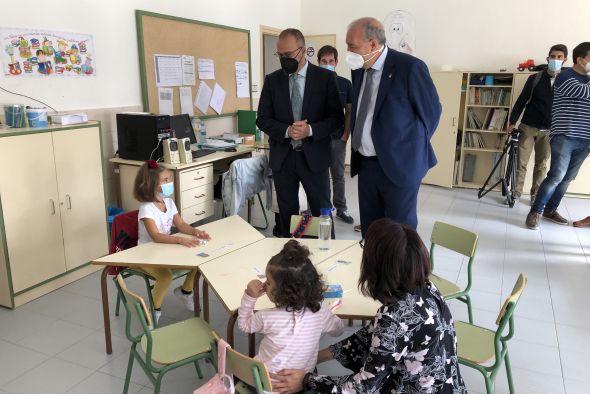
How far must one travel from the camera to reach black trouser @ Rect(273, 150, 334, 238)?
3.34 meters

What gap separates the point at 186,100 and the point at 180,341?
3.42m

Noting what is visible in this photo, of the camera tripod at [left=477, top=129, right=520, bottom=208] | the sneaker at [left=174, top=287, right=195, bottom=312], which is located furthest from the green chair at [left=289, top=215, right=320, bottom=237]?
the camera tripod at [left=477, top=129, right=520, bottom=208]

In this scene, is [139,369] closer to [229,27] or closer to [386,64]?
[386,64]

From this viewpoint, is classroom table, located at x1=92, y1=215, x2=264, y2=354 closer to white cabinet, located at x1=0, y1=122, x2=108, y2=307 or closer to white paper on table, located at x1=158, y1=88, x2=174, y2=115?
white cabinet, located at x1=0, y1=122, x2=108, y2=307

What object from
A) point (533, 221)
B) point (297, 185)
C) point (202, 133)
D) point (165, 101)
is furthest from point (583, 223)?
point (165, 101)

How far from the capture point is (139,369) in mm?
2387

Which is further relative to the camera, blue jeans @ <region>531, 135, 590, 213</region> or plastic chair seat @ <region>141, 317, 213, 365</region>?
blue jeans @ <region>531, 135, 590, 213</region>

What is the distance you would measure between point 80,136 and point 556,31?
5682 mm

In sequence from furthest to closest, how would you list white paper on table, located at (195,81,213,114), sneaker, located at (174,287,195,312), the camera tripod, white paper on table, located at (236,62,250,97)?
1. white paper on table, located at (236,62,250,97)
2. the camera tripod
3. white paper on table, located at (195,81,213,114)
4. sneaker, located at (174,287,195,312)

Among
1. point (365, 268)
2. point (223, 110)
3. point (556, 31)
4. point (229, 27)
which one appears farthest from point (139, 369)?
point (556, 31)

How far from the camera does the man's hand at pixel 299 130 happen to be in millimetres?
3082

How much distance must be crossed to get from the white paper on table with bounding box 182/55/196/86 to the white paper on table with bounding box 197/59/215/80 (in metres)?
0.12

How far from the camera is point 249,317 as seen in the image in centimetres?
169

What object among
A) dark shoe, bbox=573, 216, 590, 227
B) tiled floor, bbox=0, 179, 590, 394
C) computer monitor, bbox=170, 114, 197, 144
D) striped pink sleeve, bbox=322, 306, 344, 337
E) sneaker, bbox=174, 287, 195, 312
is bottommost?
tiled floor, bbox=0, 179, 590, 394
